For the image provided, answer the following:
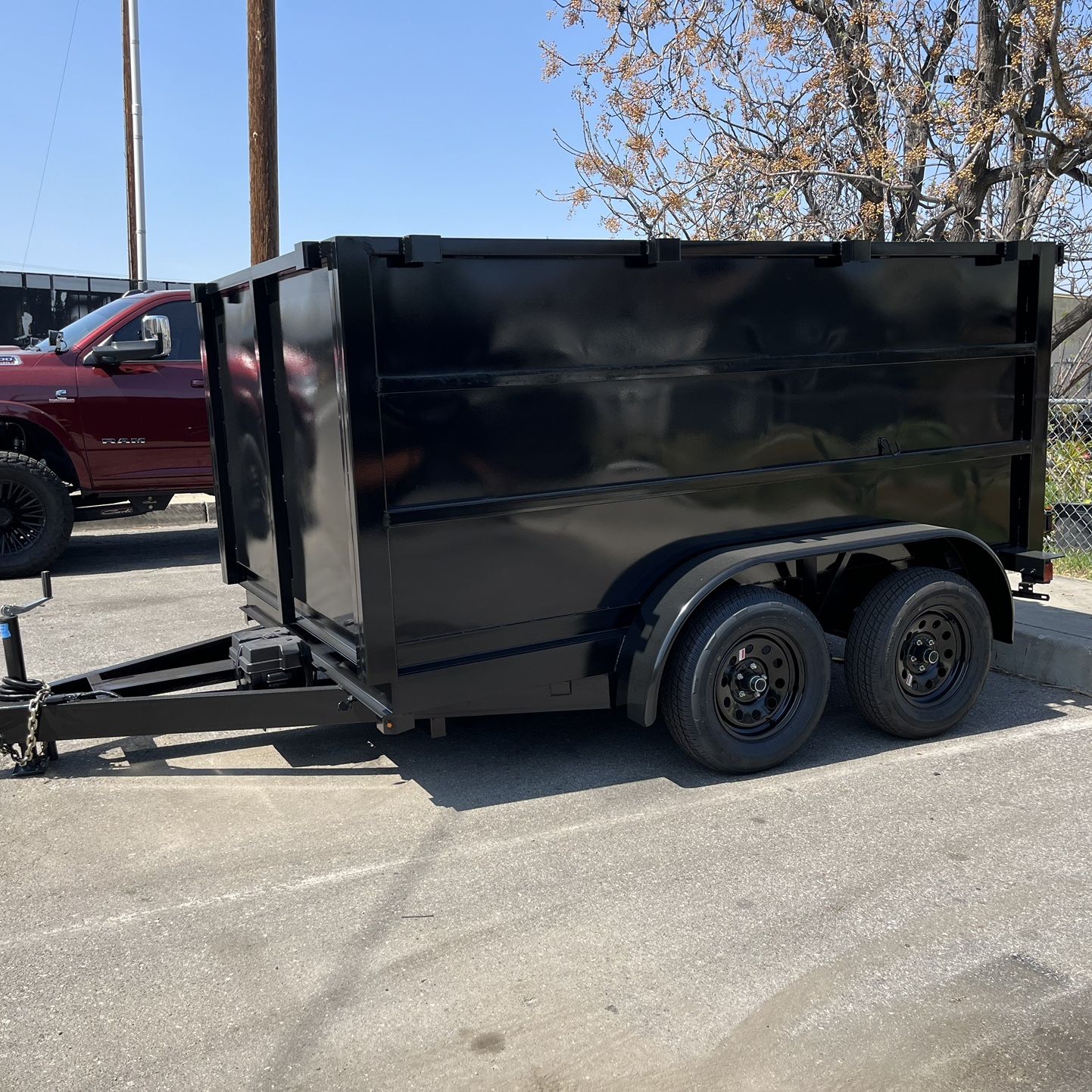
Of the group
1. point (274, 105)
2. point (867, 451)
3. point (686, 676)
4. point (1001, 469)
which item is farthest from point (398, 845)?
point (274, 105)

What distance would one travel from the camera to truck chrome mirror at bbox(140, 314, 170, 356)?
8.86 metres

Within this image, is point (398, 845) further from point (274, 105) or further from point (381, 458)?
point (274, 105)

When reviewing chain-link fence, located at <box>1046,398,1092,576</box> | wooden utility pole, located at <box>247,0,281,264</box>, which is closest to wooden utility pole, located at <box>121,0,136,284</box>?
wooden utility pole, located at <box>247,0,281,264</box>

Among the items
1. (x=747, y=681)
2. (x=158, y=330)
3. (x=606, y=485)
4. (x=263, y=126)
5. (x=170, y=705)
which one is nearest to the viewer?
(x=170, y=705)

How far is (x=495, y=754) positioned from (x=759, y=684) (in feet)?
4.09

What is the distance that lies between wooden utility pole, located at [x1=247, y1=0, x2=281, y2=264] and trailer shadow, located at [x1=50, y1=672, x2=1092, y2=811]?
7.85 metres

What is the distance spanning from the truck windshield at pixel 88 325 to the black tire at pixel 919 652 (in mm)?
7397

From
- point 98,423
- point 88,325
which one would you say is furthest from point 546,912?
point 88,325

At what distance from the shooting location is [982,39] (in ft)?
33.8

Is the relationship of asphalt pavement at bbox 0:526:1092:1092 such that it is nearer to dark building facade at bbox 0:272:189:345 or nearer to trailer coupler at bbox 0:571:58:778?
trailer coupler at bbox 0:571:58:778

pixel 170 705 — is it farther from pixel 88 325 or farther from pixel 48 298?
pixel 48 298

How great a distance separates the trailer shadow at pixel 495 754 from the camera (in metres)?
4.71

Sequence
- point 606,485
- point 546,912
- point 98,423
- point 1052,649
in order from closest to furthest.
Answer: point 546,912, point 606,485, point 1052,649, point 98,423

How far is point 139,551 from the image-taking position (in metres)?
10.8
